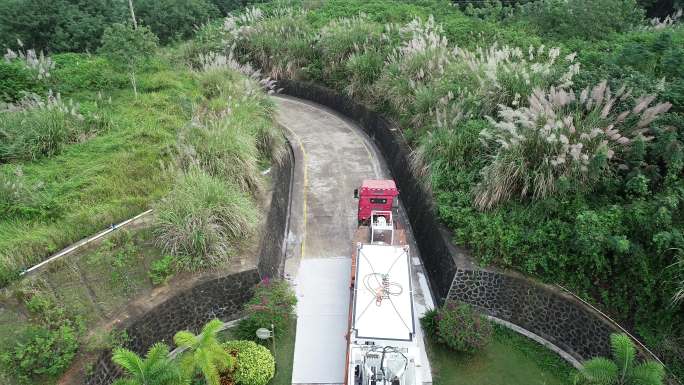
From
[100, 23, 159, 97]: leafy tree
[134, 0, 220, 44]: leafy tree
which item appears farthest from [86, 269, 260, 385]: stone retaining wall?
[134, 0, 220, 44]: leafy tree

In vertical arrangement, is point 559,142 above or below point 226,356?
above

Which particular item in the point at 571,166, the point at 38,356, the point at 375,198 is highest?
the point at 571,166

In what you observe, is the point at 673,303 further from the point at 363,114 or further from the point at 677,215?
the point at 363,114

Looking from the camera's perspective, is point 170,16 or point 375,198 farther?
point 170,16

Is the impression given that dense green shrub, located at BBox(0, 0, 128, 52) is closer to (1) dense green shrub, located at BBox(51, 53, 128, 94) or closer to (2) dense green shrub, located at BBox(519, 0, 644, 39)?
(1) dense green shrub, located at BBox(51, 53, 128, 94)

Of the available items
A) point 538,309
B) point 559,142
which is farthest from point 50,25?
point 538,309

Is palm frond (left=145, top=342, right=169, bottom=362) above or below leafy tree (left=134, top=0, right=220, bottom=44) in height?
below

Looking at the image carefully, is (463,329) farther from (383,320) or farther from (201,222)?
(201,222)
